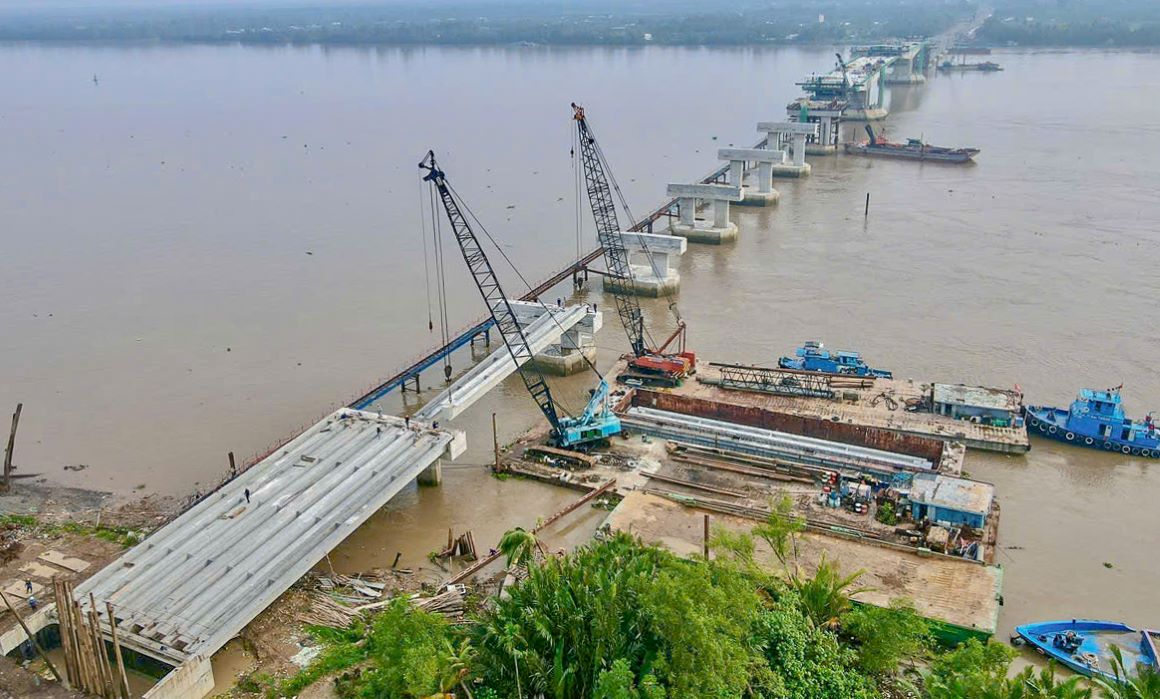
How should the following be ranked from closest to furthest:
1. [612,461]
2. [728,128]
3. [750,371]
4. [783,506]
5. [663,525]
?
[783,506]
[663,525]
[612,461]
[750,371]
[728,128]

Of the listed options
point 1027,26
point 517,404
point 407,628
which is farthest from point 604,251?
point 1027,26

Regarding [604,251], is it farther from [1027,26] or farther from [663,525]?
[1027,26]

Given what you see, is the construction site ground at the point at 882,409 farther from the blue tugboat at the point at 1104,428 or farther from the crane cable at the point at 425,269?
the crane cable at the point at 425,269

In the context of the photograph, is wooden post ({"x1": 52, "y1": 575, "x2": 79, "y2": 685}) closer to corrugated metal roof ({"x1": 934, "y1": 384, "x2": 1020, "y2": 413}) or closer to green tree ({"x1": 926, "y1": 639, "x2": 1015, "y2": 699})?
green tree ({"x1": 926, "y1": 639, "x2": 1015, "y2": 699})

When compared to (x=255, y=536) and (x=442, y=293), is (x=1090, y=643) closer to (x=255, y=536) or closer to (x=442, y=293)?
(x=255, y=536)

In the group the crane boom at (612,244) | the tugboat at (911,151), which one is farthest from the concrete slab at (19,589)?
the tugboat at (911,151)

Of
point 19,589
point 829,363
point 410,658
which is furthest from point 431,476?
point 829,363
